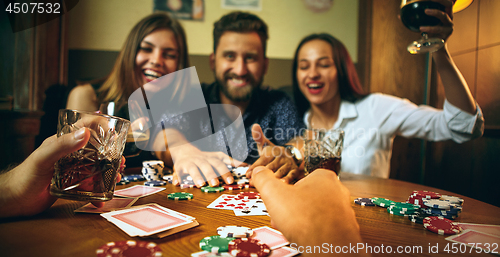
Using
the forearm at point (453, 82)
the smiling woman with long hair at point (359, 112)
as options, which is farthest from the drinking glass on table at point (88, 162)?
the smiling woman with long hair at point (359, 112)

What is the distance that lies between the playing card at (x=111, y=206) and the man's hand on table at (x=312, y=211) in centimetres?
47

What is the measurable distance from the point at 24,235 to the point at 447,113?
2417 mm

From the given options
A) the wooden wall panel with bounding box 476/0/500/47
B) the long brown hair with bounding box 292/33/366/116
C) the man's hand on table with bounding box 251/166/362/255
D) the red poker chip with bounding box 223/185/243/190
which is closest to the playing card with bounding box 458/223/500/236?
the man's hand on table with bounding box 251/166/362/255

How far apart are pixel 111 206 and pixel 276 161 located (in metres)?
0.80

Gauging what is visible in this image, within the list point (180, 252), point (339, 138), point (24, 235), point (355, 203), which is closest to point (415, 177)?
point (339, 138)

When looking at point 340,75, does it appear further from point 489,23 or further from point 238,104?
point 489,23

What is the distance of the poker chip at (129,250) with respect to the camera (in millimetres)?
446

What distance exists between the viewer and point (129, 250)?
46 cm

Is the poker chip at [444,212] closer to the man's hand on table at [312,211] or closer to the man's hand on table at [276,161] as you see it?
the man's hand on table at [312,211]

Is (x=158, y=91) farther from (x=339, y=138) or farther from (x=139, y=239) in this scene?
(x=139, y=239)

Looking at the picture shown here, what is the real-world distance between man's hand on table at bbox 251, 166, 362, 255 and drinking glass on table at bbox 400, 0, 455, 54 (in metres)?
1.17

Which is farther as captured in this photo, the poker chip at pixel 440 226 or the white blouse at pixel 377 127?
the white blouse at pixel 377 127

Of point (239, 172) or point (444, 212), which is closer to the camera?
point (444, 212)

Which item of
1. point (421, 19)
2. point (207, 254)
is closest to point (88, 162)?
point (207, 254)
